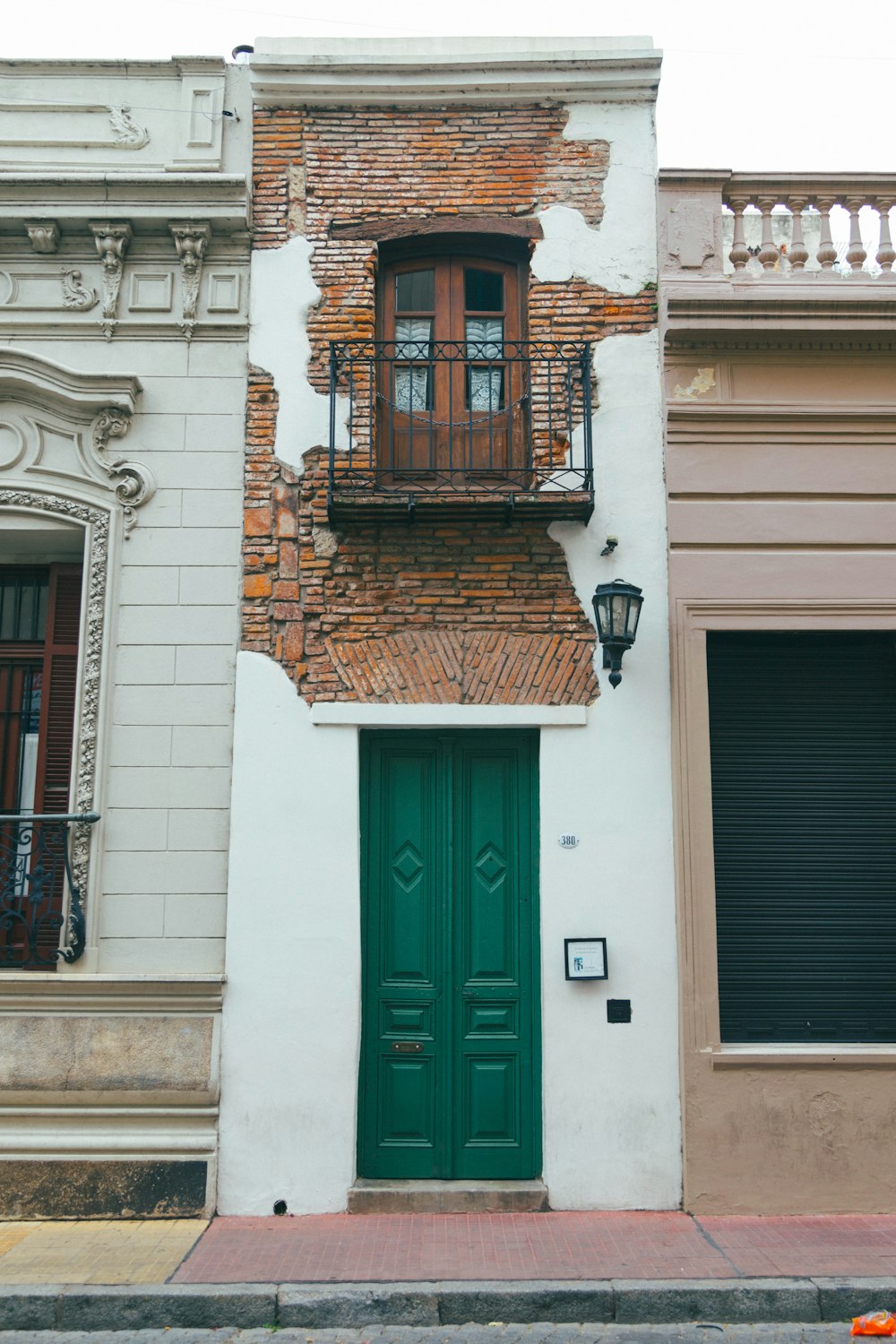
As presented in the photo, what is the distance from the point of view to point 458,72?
751 centimetres

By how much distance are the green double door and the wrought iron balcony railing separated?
1.81 m

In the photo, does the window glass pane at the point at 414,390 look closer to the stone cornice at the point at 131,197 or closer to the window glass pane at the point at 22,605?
the stone cornice at the point at 131,197

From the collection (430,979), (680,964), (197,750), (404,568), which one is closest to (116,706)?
(197,750)

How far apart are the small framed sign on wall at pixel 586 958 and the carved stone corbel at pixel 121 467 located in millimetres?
3947

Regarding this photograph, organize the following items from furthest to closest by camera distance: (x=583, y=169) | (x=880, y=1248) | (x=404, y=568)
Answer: (x=583, y=169), (x=404, y=568), (x=880, y=1248)

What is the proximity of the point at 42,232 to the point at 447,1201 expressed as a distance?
6.81 m

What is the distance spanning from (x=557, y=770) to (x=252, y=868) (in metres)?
2.03

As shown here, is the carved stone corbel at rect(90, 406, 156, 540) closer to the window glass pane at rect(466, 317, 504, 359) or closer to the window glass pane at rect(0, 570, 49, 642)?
the window glass pane at rect(0, 570, 49, 642)

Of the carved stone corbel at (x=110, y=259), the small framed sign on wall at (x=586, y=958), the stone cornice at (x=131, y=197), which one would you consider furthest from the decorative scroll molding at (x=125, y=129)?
the small framed sign on wall at (x=586, y=958)

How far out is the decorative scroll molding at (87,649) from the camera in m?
6.74

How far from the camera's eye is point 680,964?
21.7ft

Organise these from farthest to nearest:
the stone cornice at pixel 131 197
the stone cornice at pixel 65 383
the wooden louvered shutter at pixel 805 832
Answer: the stone cornice at pixel 131 197 < the stone cornice at pixel 65 383 < the wooden louvered shutter at pixel 805 832

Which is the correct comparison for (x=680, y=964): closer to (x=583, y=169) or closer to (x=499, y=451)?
(x=499, y=451)

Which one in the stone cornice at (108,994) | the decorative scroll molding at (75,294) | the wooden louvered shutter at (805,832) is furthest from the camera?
the decorative scroll molding at (75,294)
